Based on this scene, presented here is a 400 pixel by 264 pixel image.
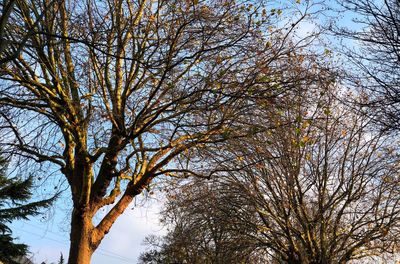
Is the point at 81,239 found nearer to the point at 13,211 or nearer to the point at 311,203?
the point at 311,203

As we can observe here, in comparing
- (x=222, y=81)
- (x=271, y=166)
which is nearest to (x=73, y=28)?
(x=222, y=81)

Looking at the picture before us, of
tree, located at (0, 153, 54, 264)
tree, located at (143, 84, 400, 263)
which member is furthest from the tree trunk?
tree, located at (0, 153, 54, 264)

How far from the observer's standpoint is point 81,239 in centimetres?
787

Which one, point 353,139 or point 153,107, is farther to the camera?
point 353,139

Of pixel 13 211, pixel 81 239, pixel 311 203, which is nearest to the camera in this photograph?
pixel 81 239

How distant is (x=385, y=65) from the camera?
7758 mm

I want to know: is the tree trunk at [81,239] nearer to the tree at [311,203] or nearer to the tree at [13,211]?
the tree at [311,203]

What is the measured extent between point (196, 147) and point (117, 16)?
287 centimetres

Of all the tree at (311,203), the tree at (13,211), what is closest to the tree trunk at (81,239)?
the tree at (311,203)

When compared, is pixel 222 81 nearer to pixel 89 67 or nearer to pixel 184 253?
pixel 89 67

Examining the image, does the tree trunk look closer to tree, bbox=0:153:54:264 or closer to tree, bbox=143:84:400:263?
tree, bbox=143:84:400:263

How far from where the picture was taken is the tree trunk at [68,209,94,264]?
774 cm

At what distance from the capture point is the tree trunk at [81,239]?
7738mm

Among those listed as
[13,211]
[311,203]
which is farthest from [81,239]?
[13,211]
